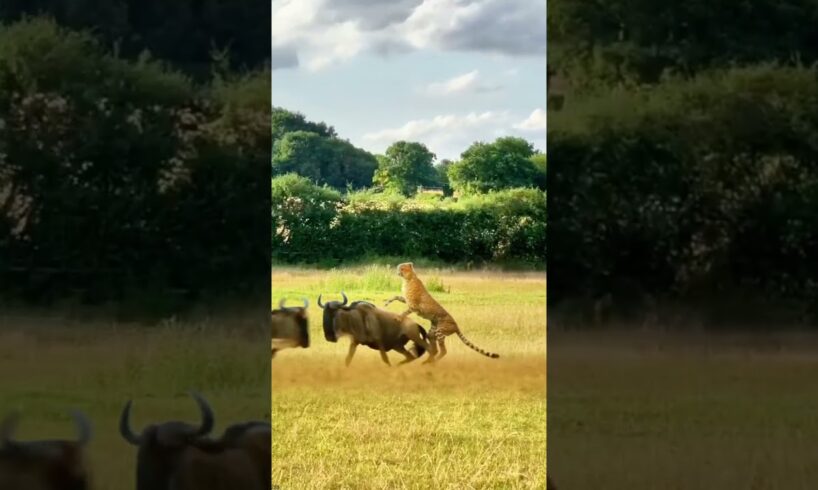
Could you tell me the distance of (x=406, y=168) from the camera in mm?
8117

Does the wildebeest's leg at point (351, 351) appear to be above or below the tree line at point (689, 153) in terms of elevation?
below

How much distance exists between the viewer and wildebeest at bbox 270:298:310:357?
7.30 metres

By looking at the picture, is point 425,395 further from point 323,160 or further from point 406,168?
point 323,160

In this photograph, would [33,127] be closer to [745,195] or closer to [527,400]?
[745,195]

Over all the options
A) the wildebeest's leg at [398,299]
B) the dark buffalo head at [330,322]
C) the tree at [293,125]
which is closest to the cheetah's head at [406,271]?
the wildebeest's leg at [398,299]

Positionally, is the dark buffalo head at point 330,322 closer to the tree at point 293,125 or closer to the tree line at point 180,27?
the tree at point 293,125

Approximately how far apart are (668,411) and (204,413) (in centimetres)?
135

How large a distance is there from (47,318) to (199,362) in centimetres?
47

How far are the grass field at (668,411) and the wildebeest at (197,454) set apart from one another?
86 centimetres

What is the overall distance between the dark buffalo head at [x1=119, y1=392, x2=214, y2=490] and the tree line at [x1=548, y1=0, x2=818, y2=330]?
44.3 inches

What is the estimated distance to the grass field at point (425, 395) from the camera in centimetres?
664

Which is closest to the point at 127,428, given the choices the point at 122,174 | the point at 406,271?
the point at 122,174

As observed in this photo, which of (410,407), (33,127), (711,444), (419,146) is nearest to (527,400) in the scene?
(410,407)

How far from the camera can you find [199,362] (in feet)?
8.70
